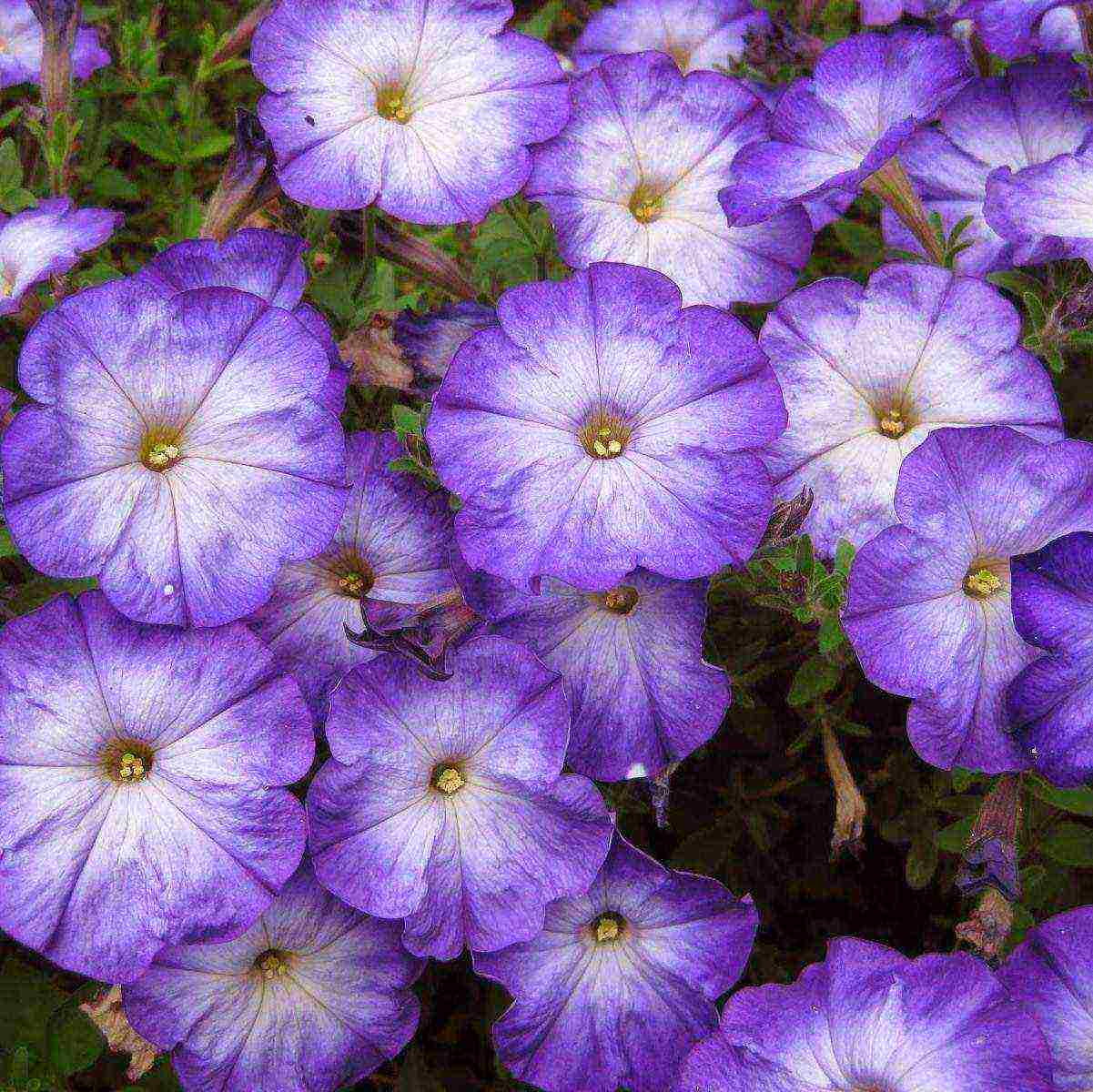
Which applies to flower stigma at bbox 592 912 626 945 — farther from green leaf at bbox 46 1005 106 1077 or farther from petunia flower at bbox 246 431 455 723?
green leaf at bbox 46 1005 106 1077

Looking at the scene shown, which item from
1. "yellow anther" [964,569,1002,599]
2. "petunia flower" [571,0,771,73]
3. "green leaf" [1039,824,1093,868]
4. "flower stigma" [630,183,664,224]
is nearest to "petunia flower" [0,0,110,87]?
"petunia flower" [571,0,771,73]

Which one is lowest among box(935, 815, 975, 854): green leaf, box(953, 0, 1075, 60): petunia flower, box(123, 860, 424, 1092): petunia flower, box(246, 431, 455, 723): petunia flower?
box(123, 860, 424, 1092): petunia flower

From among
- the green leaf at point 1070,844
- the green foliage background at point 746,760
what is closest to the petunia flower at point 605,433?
the green foliage background at point 746,760

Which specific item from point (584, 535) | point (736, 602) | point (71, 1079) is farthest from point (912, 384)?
point (71, 1079)

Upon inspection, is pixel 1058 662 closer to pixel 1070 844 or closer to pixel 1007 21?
pixel 1070 844

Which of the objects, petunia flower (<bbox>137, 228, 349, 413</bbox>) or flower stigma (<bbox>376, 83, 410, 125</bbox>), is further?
flower stigma (<bbox>376, 83, 410, 125</bbox>)

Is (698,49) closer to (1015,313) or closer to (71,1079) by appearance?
(1015,313)

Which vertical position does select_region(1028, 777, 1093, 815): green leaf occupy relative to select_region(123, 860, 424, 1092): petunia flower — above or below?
above
